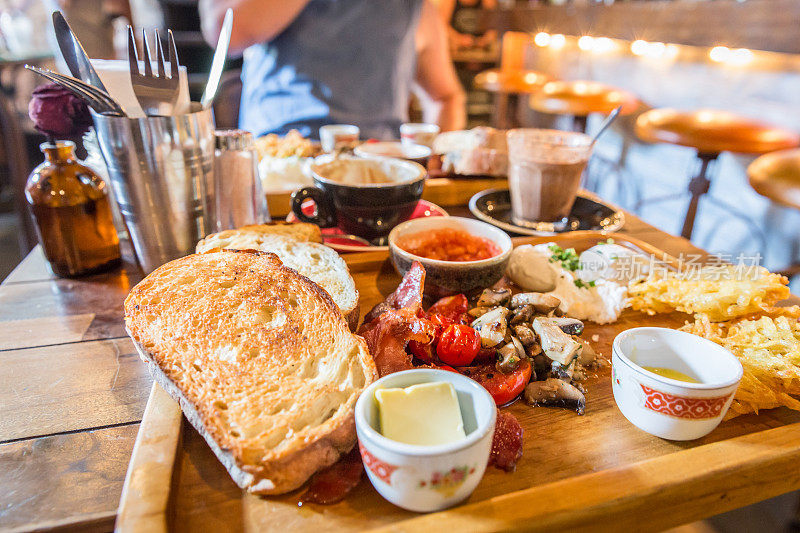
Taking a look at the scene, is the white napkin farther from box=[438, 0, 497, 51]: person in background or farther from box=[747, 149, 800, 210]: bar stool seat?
box=[438, 0, 497, 51]: person in background

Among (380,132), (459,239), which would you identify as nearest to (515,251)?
(459,239)

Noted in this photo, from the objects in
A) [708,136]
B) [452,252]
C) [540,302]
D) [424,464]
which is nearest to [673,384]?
[540,302]

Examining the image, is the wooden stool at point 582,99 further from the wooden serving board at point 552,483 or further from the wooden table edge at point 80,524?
the wooden table edge at point 80,524

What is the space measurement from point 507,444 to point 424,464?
25 centimetres

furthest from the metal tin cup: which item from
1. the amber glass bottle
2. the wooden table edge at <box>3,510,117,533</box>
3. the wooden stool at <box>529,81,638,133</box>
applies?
the wooden stool at <box>529,81,638,133</box>

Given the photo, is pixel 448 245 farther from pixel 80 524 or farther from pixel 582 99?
pixel 582 99

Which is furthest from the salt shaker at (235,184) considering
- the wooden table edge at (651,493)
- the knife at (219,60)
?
the wooden table edge at (651,493)

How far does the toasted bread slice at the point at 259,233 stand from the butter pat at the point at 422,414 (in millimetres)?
860

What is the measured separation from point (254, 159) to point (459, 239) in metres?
0.79

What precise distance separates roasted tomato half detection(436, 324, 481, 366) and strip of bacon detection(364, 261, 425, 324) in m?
0.12

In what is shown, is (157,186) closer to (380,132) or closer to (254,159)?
(254,159)

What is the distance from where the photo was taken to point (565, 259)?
1.54 m

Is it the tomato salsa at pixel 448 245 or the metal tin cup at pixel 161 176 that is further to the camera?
the tomato salsa at pixel 448 245

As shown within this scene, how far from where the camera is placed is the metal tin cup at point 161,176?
4.41 ft
